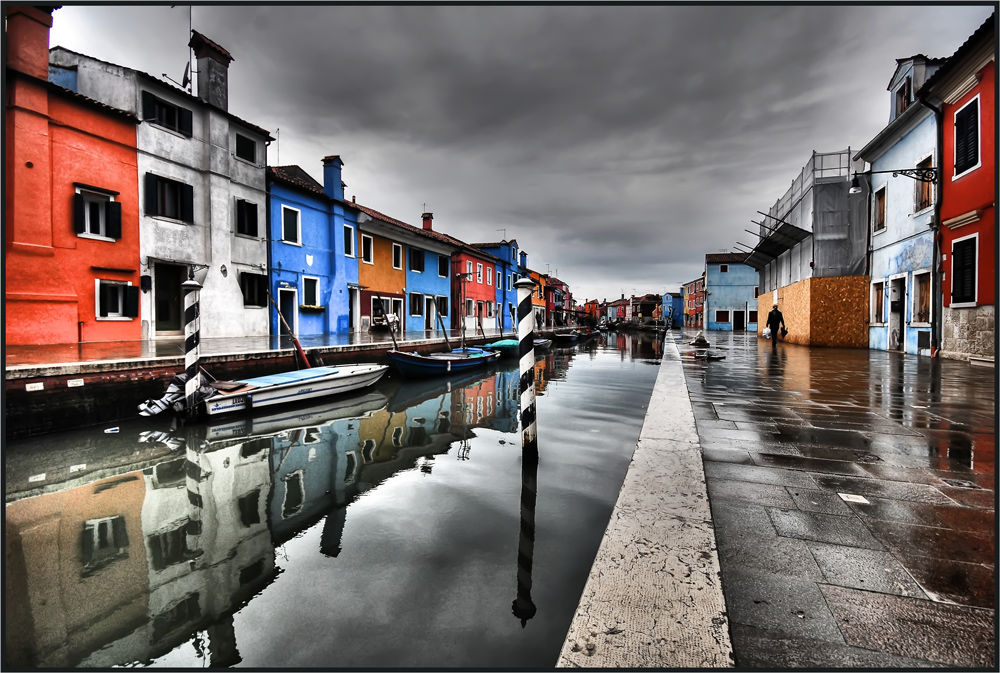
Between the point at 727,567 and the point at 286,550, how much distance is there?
3.09m

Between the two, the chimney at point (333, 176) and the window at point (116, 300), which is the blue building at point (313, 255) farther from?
the window at point (116, 300)

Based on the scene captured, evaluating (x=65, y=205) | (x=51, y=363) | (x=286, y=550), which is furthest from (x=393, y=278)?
(x=286, y=550)

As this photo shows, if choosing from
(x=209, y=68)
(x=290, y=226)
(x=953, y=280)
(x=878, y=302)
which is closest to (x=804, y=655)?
(x=953, y=280)

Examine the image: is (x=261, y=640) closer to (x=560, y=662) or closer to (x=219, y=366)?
(x=560, y=662)

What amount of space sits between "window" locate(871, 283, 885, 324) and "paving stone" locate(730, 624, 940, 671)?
723 inches

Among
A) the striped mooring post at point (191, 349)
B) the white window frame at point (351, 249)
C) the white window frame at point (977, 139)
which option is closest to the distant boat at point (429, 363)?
the striped mooring post at point (191, 349)

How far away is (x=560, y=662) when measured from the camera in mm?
1652

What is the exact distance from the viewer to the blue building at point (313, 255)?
1870 cm

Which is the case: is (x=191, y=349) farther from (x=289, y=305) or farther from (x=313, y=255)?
(x=313, y=255)

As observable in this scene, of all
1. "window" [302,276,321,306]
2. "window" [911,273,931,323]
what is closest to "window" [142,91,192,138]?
"window" [302,276,321,306]

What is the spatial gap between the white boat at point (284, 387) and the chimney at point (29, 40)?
32.6 feet

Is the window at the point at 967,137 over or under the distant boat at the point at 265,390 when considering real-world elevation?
over

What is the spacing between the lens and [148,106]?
14.3 metres

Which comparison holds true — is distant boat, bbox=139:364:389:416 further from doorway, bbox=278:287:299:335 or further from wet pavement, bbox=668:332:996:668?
doorway, bbox=278:287:299:335
